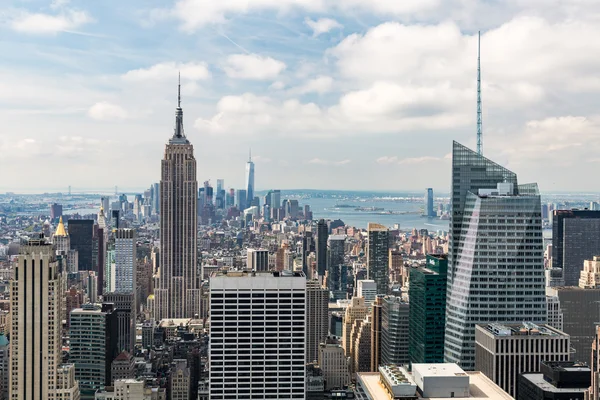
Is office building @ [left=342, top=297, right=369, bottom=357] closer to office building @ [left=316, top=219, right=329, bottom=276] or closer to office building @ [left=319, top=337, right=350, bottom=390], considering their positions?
office building @ [left=319, top=337, right=350, bottom=390]

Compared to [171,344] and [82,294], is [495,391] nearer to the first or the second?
[171,344]

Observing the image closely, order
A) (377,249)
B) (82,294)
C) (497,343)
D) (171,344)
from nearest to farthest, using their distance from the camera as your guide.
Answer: (497,343) → (171,344) → (82,294) → (377,249)

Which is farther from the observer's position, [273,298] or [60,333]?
[60,333]

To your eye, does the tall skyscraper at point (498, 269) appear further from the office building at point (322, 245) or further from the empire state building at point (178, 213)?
the empire state building at point (178, 213)

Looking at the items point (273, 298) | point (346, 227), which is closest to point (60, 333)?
point (273, 298)

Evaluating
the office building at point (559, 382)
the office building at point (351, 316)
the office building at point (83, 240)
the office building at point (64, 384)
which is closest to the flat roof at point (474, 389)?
the office building at point (559, 382)

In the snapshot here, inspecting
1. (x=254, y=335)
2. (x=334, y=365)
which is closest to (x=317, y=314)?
(x=334, y=365)

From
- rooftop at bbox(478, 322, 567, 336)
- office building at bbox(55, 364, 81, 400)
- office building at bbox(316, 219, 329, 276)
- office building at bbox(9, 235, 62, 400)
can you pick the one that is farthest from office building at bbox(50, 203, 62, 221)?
rooftop at bbox(478, 322, 567, 336)
